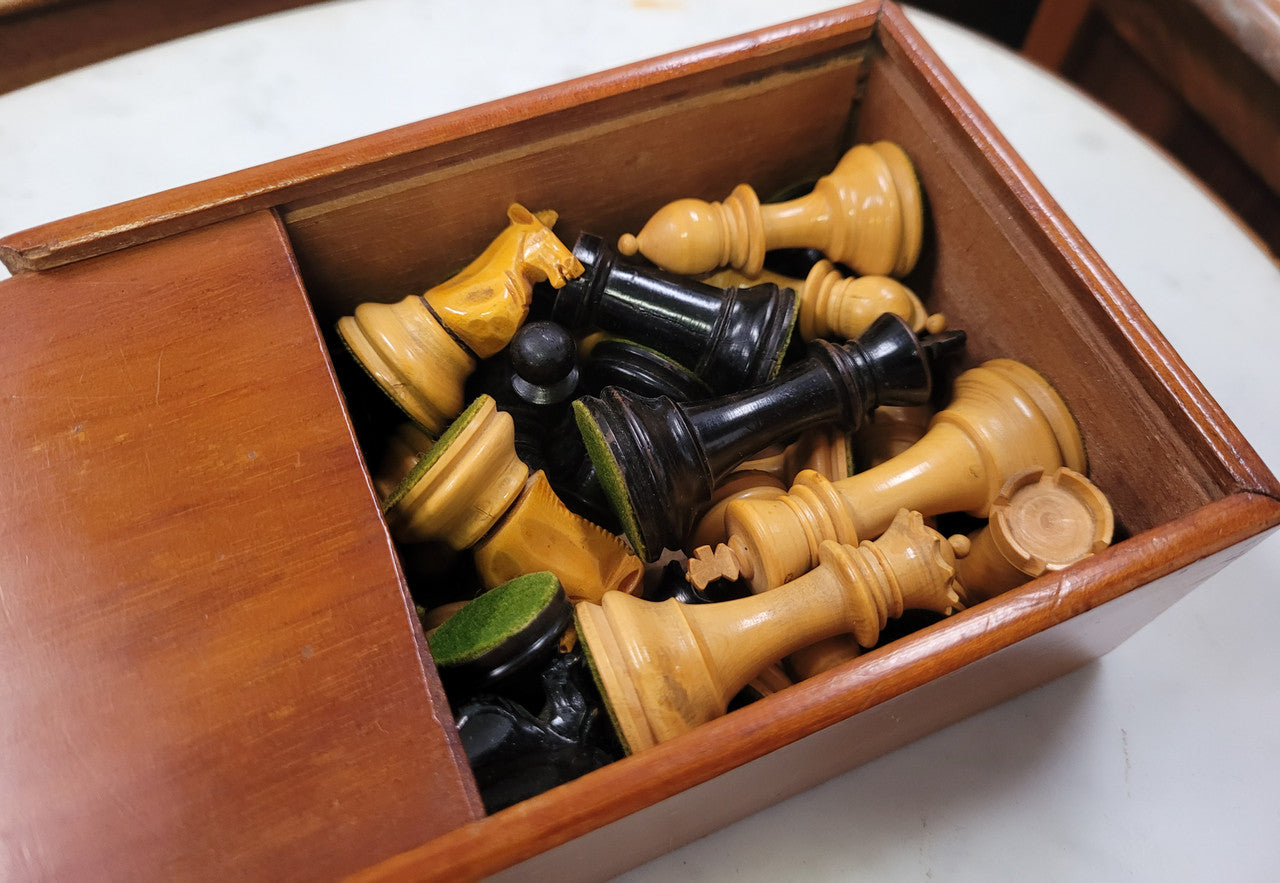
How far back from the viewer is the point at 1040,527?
70 centimetres

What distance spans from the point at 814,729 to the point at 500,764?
215 millimetres

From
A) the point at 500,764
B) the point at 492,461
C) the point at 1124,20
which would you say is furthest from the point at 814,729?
the point at 1124,20

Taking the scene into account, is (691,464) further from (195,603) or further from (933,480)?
(195,603)

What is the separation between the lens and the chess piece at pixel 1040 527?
26.9 inches

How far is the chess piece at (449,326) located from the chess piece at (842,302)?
194mm

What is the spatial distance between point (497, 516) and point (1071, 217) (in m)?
0.81

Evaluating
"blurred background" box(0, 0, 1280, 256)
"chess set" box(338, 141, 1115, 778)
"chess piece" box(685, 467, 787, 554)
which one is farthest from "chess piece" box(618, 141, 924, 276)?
"blurred background" box(0, 0, 1280, 256)

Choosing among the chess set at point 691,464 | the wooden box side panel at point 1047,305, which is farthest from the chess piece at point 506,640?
the wooden box side panel at point 1047,305

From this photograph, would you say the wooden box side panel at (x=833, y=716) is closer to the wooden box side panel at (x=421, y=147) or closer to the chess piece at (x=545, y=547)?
the chess piece at (x=545, y=547)

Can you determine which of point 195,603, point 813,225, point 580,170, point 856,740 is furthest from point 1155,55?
point 195,603

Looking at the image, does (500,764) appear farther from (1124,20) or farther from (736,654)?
(1124,20)

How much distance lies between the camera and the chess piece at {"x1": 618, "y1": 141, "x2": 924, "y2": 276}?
0.89 meters

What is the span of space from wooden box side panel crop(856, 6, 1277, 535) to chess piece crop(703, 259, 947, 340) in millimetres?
56

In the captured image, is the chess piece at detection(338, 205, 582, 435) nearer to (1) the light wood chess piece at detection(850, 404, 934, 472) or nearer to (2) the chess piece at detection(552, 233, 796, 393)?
(2) the chess piece at detection(552, 233, 796, 393)
